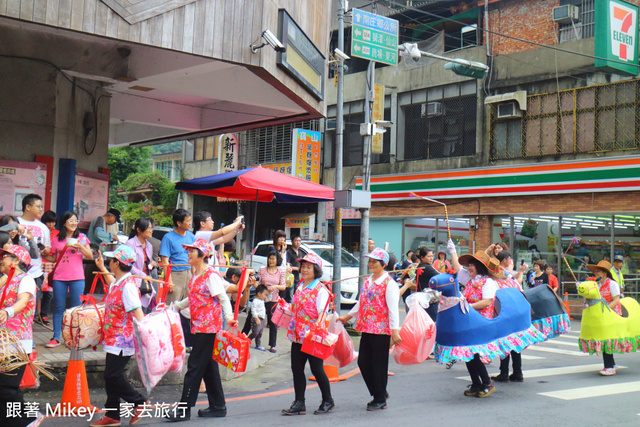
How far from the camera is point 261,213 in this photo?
1142 inches

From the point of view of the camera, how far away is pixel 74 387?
5582mm

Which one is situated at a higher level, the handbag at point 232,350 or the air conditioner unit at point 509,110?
the air conditioner unit at point 509,110

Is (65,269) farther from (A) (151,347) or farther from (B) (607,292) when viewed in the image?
(B) (607,292)

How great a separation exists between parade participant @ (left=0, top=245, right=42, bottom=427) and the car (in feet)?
Answer: 28.3

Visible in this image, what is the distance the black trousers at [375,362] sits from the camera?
6.14 meters

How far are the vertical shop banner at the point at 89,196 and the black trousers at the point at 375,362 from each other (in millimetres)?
5726

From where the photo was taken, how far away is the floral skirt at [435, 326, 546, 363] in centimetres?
648

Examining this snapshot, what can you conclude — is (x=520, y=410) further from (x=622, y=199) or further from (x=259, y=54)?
(x=622, y=199)

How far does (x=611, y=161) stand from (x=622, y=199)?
1.13 m

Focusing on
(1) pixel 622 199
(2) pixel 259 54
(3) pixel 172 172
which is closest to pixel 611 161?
(1) pixel 622 199

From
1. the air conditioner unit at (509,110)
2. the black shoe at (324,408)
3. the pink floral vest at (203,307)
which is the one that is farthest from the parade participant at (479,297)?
the air conditioner unit at (509,110)

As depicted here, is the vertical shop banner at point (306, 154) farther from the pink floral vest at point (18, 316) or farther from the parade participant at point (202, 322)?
the pink floral vest at point (18, 316)

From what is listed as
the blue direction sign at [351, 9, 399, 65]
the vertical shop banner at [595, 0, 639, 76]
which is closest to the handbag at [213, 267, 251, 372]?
the blue direction sign at [351, 9, 399, 65]

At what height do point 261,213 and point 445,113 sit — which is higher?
point 445,113
